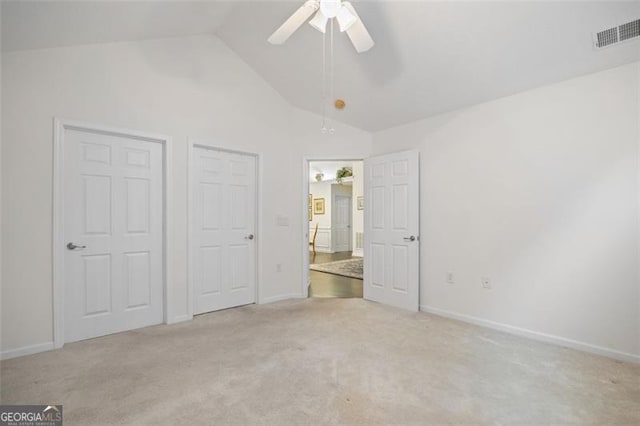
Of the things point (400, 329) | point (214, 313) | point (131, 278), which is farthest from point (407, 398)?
point (131, 278)

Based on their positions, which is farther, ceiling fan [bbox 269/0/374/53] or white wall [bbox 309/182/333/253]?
white wall [bbox 309/182/333/253]

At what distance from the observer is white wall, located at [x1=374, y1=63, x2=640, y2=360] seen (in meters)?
2.62

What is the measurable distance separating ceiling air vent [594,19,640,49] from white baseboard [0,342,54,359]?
5.02m

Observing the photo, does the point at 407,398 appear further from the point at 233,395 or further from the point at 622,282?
the point at 622,282

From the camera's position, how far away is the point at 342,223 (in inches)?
421

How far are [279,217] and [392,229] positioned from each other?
1509 mm

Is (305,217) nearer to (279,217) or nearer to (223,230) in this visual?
(279,217)

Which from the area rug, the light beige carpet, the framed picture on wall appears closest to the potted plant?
the framed picture on wall

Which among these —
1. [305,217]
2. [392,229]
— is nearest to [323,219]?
[305,217]

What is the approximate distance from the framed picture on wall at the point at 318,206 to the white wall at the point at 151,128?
5949 mm

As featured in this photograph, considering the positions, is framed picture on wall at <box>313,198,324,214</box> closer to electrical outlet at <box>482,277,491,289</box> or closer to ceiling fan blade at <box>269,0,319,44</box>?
electrical outlet at <box>482,277,491,289</box>

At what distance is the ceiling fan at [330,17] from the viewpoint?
2.15 meters

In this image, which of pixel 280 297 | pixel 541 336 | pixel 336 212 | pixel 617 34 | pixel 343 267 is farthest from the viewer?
pixel 336 212

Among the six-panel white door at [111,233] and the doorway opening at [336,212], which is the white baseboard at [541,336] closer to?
the six-panel white door at [111,233]
